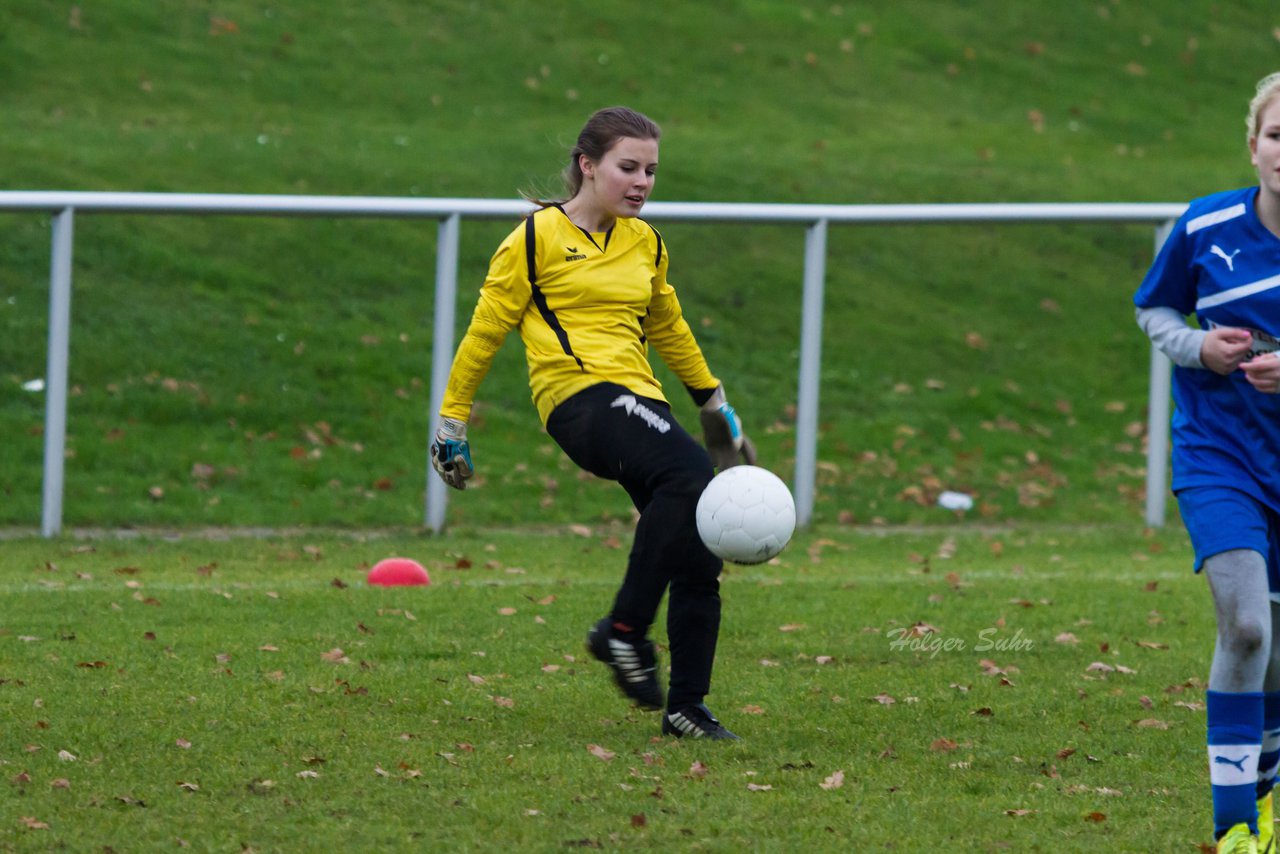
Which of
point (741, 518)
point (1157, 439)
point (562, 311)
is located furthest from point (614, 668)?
point (1157, 439)

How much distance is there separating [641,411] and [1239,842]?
2.15m

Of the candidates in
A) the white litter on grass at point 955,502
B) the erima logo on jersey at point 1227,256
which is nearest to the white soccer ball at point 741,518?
the erima logo on jersey at point 1227,256

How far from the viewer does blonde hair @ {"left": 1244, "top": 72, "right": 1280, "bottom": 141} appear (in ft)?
14.1

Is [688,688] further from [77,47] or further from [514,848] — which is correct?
[77,47]

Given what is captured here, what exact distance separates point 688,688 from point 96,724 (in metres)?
1.82

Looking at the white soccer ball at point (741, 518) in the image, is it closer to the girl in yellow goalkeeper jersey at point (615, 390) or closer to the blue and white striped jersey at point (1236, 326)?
the girl in yellow goalkeeper jersey at point (615, 390)

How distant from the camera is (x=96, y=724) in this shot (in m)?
5.61

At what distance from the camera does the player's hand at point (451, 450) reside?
18.5ft

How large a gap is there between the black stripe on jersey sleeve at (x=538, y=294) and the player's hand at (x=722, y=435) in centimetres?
61

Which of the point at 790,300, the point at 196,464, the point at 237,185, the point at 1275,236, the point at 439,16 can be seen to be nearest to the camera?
the point at 1275,236

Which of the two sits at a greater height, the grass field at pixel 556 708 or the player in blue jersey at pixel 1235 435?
the player in blue jersey at pixel 1235 435

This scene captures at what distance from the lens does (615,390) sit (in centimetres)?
554

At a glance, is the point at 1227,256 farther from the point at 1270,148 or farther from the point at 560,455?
the point at 560,455

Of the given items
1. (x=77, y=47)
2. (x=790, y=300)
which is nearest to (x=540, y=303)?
(x=790, y=300)
